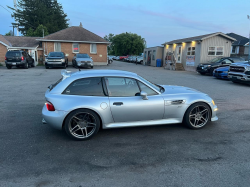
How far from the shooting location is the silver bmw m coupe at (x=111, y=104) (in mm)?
3912

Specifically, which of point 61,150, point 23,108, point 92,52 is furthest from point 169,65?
point 61,150

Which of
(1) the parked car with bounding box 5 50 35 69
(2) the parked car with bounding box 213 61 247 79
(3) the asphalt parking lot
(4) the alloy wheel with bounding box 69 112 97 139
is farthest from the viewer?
(1) the parked car with bounding box 5 50 35 69

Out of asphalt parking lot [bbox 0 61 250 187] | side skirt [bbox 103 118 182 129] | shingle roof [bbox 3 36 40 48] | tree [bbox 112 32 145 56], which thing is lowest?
asphalt parking lot [bbox 0 61 250 187]

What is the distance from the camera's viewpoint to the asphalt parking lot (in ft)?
9.13

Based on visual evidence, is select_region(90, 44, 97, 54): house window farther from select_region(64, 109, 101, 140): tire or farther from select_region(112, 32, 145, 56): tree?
select_region(112, 32, 145, 56): tree

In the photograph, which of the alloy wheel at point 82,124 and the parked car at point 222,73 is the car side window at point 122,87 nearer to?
the alloy wheel at point 82,124

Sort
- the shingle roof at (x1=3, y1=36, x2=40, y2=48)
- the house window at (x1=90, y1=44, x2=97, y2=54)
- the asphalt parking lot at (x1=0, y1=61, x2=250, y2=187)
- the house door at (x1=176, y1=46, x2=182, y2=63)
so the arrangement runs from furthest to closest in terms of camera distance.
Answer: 1. the house window at (x1=90, y1=44, x2=97, y2=54)
2. the shingle roof at (x1=3, y1=36, x2=40, y2=48)
3. the house door at (x1=176, y1=46, x2=182, y2=63)
4. the asphalt parking lot at (x1=0, y1=61, x2=250, y2=187)

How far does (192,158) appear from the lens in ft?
11.0

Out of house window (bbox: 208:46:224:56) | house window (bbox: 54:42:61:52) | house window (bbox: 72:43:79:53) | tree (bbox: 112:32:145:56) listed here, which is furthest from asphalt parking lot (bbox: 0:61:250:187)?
tree (bbox: 112:32:145:56)

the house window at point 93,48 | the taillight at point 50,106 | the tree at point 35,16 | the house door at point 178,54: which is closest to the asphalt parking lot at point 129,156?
the taillight at point 50,106

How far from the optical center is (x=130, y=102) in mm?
4074

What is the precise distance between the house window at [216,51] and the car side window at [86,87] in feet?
A: 66.7

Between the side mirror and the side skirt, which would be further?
the side skirt

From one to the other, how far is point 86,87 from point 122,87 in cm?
78
